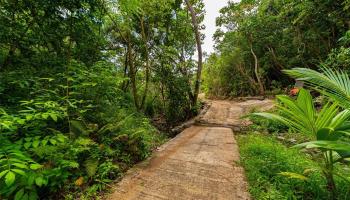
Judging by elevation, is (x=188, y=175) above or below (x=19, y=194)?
below

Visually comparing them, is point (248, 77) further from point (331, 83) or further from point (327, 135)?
point (327, 135)

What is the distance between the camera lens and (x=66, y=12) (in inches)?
155

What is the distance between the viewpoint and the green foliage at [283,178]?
2287mm

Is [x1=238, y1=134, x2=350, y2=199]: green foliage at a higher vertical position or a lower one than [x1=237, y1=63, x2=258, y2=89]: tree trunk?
lower

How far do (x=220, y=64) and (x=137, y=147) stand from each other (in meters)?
15.0

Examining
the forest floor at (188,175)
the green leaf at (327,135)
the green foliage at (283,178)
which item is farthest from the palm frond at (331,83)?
the forest floor at (188,175)

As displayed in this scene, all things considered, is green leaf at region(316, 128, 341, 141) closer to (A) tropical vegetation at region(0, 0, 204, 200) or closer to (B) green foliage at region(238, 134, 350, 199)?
(B) green foliage at region(238, 134, 350, 199)

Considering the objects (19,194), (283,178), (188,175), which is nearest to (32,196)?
(19,194)

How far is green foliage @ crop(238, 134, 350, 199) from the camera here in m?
2.29

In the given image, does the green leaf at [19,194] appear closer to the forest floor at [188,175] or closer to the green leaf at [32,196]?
the green leaf at [32,196]

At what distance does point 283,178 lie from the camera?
2.64 meters

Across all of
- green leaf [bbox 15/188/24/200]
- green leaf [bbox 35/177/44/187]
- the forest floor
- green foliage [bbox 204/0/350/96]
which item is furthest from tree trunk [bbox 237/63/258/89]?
green leaf [bbox 15/188/24/200]

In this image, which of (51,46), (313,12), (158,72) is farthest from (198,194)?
(313,12)

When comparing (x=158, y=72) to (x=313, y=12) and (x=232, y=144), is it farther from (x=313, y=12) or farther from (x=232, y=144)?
(x=313, y=12)
